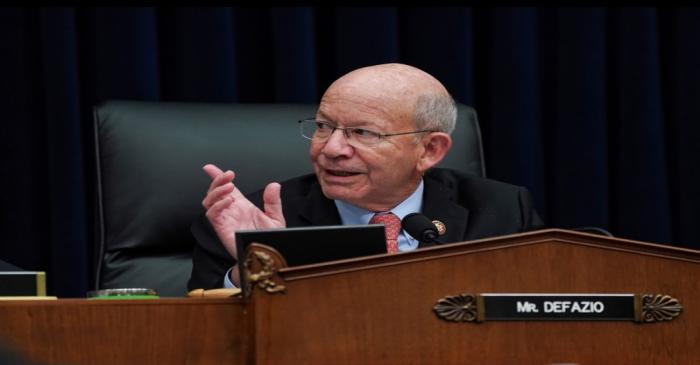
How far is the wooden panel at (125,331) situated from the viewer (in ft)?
4.35

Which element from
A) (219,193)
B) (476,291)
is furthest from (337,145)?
(476,291)

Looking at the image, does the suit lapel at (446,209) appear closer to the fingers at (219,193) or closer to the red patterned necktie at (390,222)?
the red patterned necktie at (390,222)

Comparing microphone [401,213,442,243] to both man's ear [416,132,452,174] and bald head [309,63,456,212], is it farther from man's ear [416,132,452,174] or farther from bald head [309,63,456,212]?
man's ear [416,132,452,174]

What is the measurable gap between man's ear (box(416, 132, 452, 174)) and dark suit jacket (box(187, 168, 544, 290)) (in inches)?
2.2

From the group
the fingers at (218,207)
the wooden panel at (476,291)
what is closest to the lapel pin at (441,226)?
the fingers at (218,207)

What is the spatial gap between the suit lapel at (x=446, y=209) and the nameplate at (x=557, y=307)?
39.7 inches

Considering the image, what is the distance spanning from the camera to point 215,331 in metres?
1.34

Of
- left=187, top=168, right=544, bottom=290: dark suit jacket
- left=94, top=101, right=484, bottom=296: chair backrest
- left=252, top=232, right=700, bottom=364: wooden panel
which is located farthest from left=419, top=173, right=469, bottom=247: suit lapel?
left=252, top=232, right=700, bottom=364: wooden panel

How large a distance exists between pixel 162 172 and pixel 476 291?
1241mm

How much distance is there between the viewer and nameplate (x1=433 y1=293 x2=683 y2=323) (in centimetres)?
131

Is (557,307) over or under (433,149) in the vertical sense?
under

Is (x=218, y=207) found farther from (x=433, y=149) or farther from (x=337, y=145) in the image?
(x=433, y=149)

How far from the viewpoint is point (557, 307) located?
1.33 metres

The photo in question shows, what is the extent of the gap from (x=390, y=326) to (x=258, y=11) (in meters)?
1.97
